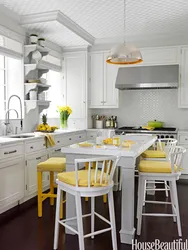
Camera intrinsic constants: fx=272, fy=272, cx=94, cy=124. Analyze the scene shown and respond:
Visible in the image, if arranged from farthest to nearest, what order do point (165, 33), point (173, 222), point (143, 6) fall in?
point (165, 33) → point (143, 6) → point (173, 222)

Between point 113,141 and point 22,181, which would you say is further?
point 22,181

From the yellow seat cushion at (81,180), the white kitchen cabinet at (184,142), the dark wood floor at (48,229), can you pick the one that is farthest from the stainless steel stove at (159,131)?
the yellow seat cushion at (81,180)

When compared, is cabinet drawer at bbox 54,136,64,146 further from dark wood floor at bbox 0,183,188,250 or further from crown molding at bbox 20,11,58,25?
crown molding at bbox 20,11,58,25

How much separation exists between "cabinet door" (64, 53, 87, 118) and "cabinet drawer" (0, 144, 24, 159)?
2386mm

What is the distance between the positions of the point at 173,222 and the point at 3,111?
303 centimetres

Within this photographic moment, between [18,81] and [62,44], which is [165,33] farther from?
[18,81]

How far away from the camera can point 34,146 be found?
12.9ft

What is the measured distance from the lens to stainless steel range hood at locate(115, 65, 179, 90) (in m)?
5.12

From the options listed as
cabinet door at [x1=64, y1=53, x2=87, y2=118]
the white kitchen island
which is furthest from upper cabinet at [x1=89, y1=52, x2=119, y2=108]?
the white kitchen island

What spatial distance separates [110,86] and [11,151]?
2961 millimetres

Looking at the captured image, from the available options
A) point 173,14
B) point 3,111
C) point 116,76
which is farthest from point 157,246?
point 116,76

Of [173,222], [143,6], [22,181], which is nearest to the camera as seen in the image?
[173,222]

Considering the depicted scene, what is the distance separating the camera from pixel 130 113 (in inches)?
236

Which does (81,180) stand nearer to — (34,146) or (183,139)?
(34,146)
